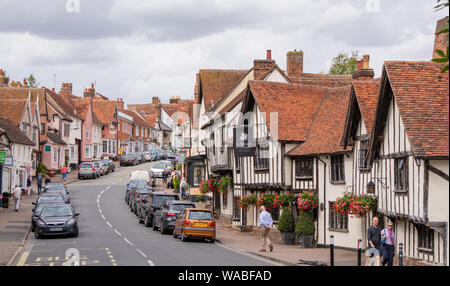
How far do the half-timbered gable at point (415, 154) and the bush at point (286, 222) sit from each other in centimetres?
782

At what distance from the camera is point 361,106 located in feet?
82.9

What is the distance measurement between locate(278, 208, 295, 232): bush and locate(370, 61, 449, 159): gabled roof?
32.0 ft

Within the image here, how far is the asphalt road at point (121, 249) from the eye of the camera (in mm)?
20953

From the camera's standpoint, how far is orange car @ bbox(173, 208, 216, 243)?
96.2ft

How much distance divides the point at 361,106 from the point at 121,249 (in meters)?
10.7

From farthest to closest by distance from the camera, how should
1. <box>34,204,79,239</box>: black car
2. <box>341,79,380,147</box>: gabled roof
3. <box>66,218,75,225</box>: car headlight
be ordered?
<box>66,218,75,225</box>: car headlight, <box>34,204,79,239</box>: black car, <box>341,79,380,147</box>: gabled roof

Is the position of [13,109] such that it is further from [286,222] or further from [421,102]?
[421,102]

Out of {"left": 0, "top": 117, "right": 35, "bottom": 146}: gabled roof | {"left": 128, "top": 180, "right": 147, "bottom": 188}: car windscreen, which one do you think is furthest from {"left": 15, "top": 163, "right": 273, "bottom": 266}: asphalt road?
{"left": 0, "top": 117, "right": 35, "bottom": 146}: gabled roof

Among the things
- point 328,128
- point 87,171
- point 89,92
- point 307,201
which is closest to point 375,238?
point 307,201

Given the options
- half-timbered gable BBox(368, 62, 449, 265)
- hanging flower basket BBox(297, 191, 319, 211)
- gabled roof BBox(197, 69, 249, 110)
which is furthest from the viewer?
gabled roof BBox(197, 69, 249, 110)

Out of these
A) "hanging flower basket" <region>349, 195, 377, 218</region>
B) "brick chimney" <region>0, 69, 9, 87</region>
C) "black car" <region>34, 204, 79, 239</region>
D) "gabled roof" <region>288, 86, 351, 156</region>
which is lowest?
"black car" <region>34, 204, 79, 239</region>

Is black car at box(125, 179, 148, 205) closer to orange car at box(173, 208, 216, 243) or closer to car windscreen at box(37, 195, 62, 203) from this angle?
car windscreen at box(37, 195, 62, 203)
